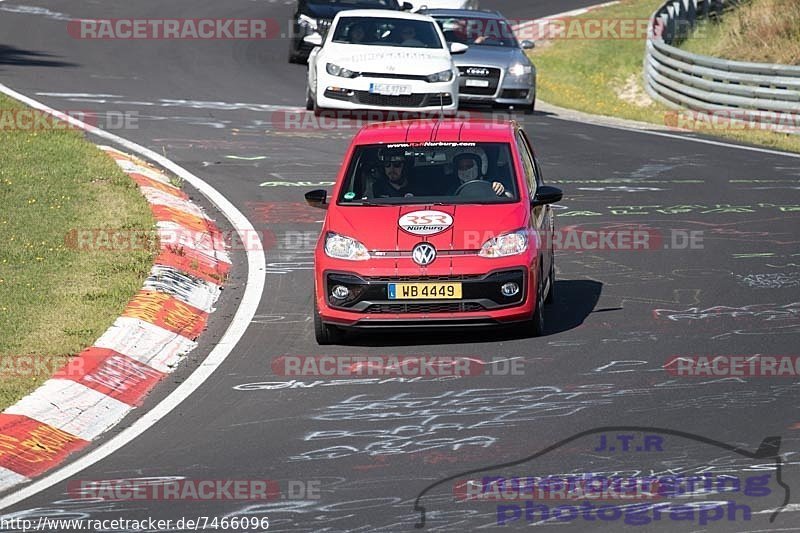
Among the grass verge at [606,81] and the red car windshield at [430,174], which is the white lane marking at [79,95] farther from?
the red car windshield at [430,174]

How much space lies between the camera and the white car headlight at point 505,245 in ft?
35.7

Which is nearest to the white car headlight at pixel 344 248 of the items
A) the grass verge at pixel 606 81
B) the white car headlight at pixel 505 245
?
the white car headlight at pixel 505 245

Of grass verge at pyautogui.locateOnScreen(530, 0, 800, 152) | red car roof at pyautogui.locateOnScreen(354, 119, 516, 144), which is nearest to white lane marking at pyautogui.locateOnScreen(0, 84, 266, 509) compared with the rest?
red car roof at pyautogui.locateOnScreen(354, 119, 516, 144)

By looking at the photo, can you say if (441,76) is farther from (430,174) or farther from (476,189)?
(476,189)

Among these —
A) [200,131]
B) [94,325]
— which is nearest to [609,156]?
[200,131]

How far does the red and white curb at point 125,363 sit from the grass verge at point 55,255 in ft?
0.50

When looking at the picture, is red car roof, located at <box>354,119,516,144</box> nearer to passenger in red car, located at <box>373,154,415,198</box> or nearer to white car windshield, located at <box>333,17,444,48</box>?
passenger in red car, located at <box>373,154,415,198</box>

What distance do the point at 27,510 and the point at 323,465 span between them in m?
1.55

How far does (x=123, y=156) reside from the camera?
1811 cm

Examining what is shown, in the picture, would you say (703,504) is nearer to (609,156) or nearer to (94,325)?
(94,325)

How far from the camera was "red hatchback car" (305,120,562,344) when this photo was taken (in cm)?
1073

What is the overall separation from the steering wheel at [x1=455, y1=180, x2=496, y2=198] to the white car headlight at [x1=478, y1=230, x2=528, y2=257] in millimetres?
593

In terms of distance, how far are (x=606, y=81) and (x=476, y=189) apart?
2382cm

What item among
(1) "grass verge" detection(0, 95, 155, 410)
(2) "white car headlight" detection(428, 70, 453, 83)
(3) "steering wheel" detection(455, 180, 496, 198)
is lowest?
(1) "grass verge" detection(0, 95, 155, 410)
